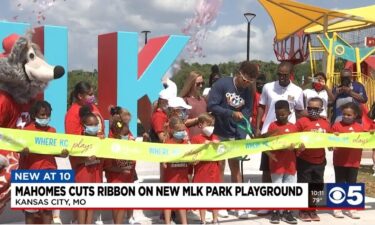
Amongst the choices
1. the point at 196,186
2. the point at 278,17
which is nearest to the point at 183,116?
the point at 196,186

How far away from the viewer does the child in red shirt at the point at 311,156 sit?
20.4 ft

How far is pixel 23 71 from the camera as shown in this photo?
198 inches

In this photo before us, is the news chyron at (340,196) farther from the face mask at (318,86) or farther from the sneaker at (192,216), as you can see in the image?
the face mask at (318,86)

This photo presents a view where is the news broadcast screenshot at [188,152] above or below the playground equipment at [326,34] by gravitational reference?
below

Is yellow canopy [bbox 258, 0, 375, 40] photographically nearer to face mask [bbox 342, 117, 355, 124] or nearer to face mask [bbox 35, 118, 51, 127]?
face mask [bbox 342, 117, 355, 124]

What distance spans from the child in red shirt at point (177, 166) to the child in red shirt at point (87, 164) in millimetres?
740

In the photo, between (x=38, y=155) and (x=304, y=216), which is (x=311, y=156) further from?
(x=38, y=155)

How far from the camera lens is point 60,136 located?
5145mm

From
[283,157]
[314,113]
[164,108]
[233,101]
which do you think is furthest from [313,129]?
[164,108]

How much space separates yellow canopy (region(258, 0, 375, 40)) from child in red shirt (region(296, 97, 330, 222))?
894 cm

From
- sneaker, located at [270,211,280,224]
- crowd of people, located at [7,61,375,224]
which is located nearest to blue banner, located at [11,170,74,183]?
crowd of people, located at [7,61,375,224]

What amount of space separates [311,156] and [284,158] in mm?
405

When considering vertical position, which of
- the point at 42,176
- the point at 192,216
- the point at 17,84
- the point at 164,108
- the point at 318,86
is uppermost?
the point at 318,86

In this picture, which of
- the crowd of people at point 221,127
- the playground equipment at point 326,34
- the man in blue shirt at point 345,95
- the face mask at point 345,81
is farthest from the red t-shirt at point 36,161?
the playground equipment at point 326,34
